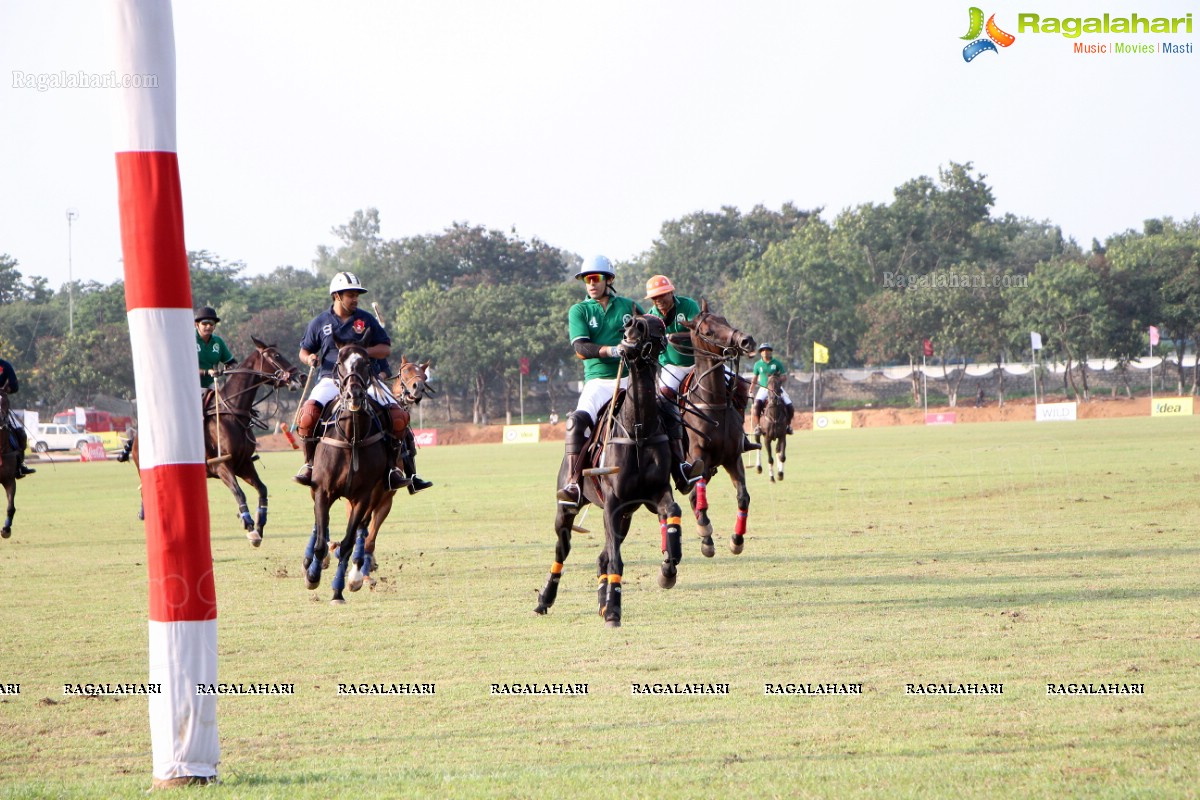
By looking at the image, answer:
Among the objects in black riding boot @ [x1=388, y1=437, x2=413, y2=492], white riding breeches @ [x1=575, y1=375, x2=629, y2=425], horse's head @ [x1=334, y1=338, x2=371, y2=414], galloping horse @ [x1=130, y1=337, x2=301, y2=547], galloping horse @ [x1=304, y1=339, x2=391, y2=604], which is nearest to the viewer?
white riding breeches @ [x1=575, y1=375, x2=629, y2=425]

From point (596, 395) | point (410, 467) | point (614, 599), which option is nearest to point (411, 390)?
point (410, 467)

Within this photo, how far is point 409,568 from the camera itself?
13359 millimetres

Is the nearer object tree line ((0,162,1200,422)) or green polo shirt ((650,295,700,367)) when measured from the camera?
green polo shirt ((650,295,700,367))

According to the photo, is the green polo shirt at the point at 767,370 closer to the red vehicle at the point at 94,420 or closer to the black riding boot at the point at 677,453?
the black riding boot at the point at 677,453

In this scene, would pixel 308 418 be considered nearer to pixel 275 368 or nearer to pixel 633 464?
pixel 633 464

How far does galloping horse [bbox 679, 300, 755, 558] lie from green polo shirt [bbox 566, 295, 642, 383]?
2.30 m

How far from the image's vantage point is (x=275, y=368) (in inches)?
585

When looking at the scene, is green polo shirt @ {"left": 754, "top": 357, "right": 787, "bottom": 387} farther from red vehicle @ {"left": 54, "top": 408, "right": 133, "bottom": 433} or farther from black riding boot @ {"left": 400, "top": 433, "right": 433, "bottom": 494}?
red vehicle @ {"left": 54, "top": 408, "right": 133, "bottom": 433}

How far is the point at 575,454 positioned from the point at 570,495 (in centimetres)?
33

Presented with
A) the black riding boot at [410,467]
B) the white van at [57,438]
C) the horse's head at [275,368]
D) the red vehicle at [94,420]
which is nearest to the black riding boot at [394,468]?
the black riding boot at [410,467]

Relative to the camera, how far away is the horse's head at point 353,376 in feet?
34.4

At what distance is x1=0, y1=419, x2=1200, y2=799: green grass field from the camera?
5172 millimetres

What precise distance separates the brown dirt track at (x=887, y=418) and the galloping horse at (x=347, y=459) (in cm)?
5024

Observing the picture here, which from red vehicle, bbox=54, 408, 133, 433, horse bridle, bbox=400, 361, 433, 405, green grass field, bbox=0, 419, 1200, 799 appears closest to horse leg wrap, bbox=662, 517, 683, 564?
green grass field, bbox=0, 419, 1200, 799
